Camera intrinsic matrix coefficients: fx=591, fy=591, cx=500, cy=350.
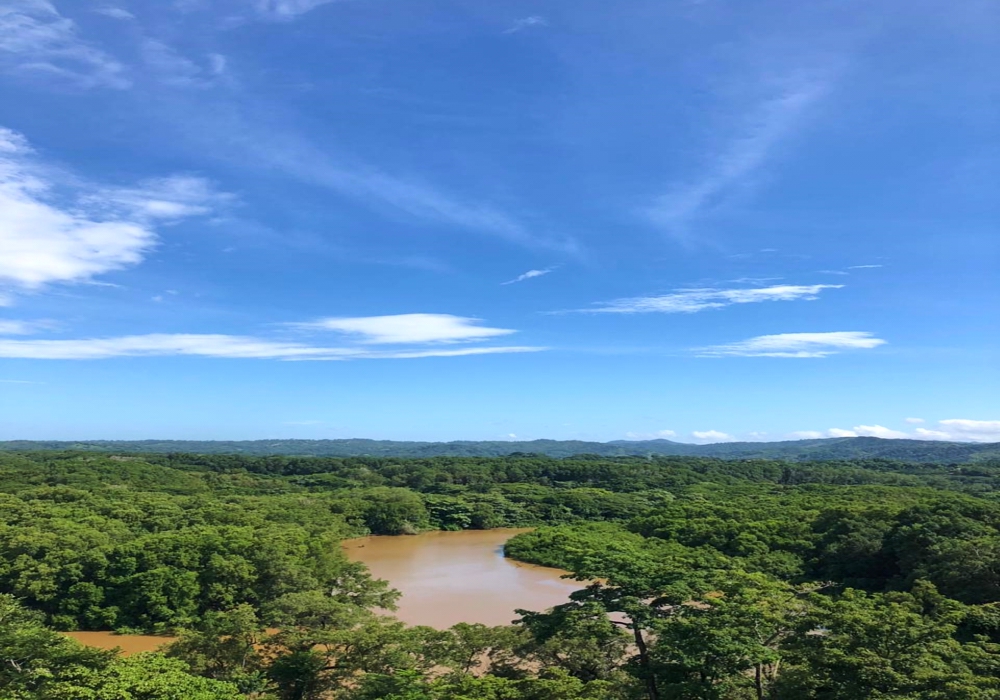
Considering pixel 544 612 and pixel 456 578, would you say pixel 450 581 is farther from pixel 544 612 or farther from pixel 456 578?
pixel 544 612

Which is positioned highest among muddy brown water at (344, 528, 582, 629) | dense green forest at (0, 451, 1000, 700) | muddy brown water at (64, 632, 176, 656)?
dense green forest at (0, 451, 1000, 700)

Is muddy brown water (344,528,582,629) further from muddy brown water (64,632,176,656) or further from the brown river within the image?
muddy brown water (64,632,176,656)

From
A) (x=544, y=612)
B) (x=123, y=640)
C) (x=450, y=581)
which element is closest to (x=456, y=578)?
(x=450, y=581)

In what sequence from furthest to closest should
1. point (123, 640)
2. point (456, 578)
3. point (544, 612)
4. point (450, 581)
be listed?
point (456, 578)
point (450, 581)
point (544, 612)
point (123, 640)

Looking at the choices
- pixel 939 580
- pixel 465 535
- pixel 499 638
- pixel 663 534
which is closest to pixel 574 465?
pixel 465 535

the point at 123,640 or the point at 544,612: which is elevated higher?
the point at 544,612

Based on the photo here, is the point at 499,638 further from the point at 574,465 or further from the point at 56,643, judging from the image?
the point at 574,465

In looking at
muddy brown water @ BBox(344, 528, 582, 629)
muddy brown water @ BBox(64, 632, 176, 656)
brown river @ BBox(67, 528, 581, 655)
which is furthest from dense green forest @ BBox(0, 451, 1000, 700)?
muddy brown water @ BBox(344, 528, 582, 629)

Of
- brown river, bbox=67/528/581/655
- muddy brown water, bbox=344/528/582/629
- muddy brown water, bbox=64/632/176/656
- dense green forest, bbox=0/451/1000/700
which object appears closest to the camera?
dense green forest, bbox=0/451/1000/700
